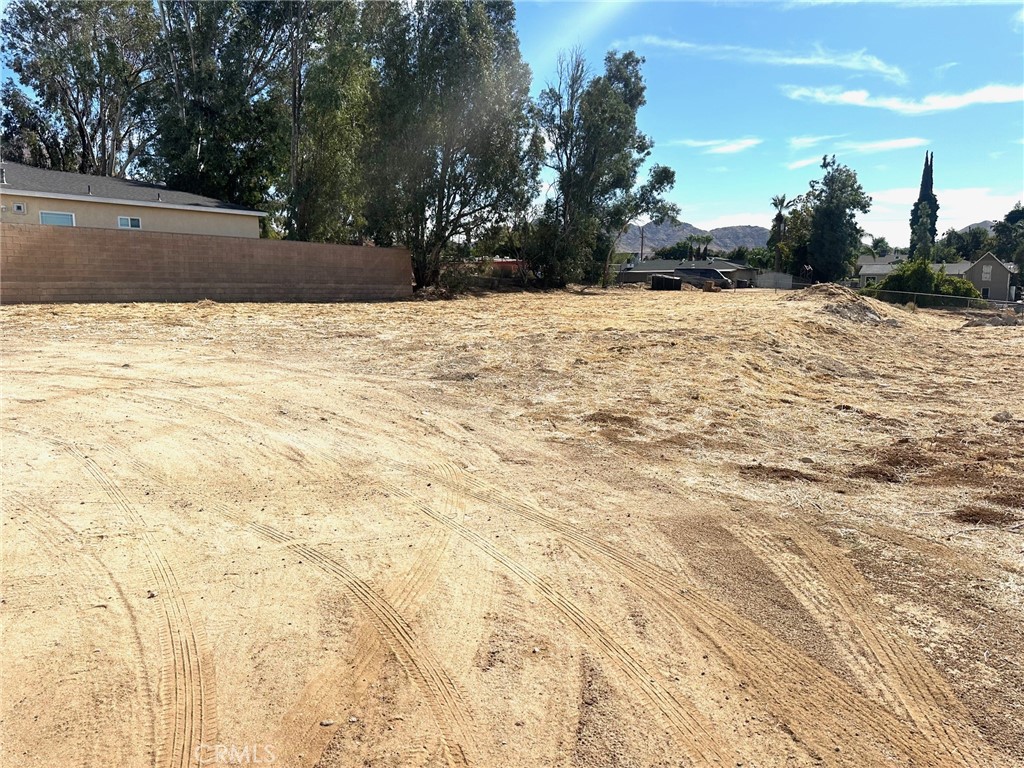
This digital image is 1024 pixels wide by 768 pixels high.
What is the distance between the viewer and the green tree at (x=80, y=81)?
28.7 meters

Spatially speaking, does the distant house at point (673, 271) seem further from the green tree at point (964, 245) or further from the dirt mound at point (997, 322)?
the green tree at point (964, 245)

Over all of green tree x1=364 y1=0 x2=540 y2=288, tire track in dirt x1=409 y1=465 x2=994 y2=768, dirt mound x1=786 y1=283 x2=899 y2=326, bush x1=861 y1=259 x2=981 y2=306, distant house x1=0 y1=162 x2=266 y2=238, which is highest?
green tree x1=364 y1=0 x2=540 y2=288

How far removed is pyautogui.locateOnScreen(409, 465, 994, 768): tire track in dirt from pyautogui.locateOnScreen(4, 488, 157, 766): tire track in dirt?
8.41 feet

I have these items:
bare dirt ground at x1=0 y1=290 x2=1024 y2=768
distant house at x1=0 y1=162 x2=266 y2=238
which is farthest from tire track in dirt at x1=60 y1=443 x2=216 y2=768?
distant house at x1=0 y1=162 x2=266 y2=238

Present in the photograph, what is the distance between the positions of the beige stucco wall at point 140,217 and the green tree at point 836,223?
4591 cm

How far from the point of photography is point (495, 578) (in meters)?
4.01

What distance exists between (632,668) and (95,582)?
2.94m

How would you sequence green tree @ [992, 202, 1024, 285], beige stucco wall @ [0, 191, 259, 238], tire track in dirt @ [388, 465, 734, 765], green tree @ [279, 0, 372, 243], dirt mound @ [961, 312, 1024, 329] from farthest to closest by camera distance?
green tree @ [992, 202, 1024, 285], green tree @ [279, 0, 372, 243], dirt mound @ [961, 312, 1024, 329], beige stucco wall @ [0, 191, 259, 238], tire track in dirt @ [388, 465, 734, 765]

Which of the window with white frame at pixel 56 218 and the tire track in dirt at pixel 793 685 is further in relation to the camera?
the window with white frame at pixel 56 218

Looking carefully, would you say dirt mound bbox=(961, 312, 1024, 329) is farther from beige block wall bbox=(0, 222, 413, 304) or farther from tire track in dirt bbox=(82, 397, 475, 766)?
tire track in dirt bbox=(82, 397, 475, 766)

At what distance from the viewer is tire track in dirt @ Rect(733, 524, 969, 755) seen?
116 inches

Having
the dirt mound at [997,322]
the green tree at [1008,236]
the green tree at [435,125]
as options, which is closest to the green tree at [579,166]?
the green tree at [435,125]

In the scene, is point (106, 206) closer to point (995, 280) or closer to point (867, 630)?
point (867, 630)

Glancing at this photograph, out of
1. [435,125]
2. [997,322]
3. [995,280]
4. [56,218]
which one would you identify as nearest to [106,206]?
[56,218]
